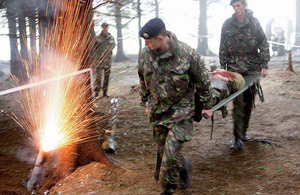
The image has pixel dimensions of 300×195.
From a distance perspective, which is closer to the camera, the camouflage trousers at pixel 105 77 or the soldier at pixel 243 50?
the soldier at pixel 243 50

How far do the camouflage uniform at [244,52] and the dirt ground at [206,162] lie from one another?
22.7 inches

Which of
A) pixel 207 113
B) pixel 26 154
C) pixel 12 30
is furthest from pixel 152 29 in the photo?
pixel 12 30

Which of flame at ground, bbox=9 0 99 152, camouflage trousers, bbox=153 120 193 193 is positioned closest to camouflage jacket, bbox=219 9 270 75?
camouflage trousers, bbox=153 120 193 193

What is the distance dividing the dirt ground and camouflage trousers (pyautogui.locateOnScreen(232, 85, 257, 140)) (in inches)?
13.8

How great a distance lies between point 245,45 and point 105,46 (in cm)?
597

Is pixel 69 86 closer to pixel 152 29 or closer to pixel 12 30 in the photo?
pixel 152 29

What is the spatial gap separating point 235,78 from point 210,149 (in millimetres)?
1402

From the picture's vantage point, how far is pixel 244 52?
15.1ft

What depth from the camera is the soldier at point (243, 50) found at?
177 inches

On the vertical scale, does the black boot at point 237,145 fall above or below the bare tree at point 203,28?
below

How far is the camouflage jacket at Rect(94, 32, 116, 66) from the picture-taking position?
9.46 meters

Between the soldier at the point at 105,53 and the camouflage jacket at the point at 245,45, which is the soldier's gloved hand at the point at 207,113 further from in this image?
the soldier at the point at 105,53

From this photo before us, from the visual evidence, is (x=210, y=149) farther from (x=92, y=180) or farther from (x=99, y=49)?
(x=99, y=49)

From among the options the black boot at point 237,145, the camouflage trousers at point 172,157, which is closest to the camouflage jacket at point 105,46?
the black boot at point 237,145
